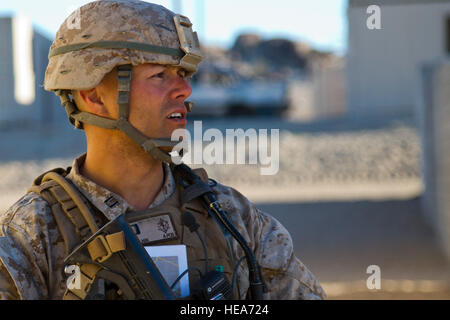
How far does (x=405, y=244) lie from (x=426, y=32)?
557 inches

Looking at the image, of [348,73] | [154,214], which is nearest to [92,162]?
[154,214]

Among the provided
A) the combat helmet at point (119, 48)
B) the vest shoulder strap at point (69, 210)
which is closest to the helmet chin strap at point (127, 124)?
the combat helmet at point (119, 48)

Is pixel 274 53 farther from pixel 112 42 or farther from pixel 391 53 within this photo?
pixel 112 42

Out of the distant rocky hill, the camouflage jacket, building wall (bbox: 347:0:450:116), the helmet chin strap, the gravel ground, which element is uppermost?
the distant rocky hill

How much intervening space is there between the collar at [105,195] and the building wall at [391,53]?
20499mm

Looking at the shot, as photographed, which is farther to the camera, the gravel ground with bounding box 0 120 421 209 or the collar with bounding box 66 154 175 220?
the gravel ground with bounding box 0 120 421 209

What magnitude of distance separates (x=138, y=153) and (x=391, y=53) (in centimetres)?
2118

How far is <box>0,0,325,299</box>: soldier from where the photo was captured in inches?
82.9

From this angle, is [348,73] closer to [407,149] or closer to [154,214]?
[407,149]

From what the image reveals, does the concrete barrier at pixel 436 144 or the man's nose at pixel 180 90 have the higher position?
the man's nose at pixel 180 90

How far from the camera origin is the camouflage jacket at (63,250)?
1897 mm

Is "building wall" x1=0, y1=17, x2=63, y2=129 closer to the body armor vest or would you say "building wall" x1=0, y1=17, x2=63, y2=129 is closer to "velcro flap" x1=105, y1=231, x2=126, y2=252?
the body armor vest

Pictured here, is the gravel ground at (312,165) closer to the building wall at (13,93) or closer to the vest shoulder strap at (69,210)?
the building wall at (13,93)

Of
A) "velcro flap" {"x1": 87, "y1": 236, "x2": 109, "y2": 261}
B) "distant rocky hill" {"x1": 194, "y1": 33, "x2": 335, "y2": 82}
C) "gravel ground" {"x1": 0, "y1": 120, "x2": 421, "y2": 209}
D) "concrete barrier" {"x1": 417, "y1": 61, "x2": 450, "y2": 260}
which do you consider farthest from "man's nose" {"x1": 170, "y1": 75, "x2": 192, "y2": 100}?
"distant rocky hill" {"x1": 194, "y1": 33, "x2": 335, "y2": 82}
